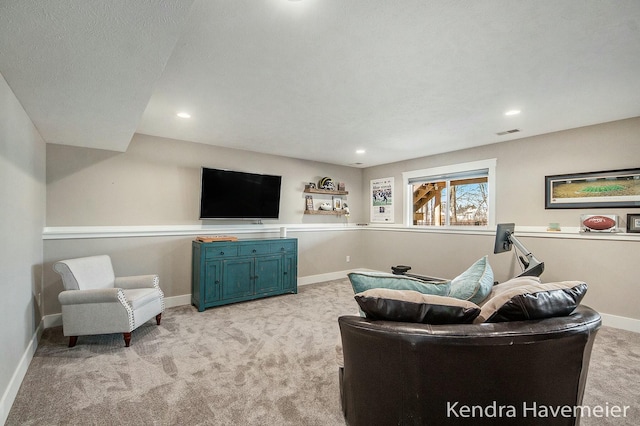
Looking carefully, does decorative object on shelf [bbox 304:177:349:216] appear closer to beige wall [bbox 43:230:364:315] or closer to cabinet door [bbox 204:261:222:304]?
beige wall [bbox 43:230:364:315]

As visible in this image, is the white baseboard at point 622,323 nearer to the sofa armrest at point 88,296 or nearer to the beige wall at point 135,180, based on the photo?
the beige wall at point 135,180

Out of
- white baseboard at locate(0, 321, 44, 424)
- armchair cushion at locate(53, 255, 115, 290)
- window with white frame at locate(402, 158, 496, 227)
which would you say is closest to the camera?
white baseboard at locate(0, 321, 44, 424)

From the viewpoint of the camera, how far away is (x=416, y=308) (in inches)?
53.3

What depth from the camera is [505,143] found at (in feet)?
14.2

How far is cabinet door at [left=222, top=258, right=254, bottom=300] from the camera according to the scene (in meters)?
4.16

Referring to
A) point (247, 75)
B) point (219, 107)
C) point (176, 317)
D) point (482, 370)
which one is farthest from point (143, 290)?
point (482, 370)

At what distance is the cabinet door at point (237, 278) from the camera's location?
13.6 feet

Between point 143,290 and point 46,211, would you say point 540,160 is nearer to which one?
point 143,290

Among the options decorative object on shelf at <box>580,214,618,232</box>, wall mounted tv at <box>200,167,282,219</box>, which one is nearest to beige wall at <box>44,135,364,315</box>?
wall mounted tv at <box>200,167,282,219</box>

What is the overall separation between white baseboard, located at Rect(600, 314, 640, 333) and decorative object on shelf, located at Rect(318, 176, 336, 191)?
417 centimetres

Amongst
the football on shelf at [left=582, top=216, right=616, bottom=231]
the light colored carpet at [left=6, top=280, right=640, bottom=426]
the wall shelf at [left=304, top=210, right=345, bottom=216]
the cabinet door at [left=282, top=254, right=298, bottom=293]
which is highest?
the wall shelf at [left=304, top=210, right=345, bottom=216]

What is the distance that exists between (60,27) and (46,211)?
9.64ft

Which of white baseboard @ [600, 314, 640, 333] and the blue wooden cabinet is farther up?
the blue wooden cabinet

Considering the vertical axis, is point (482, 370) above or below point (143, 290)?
above
